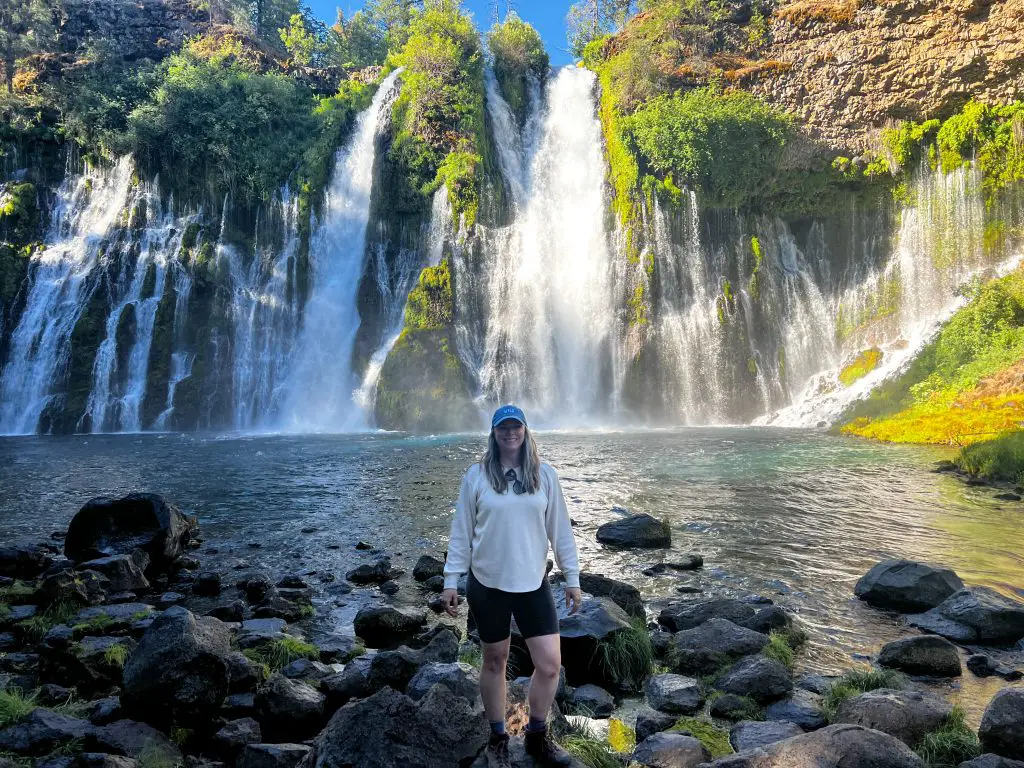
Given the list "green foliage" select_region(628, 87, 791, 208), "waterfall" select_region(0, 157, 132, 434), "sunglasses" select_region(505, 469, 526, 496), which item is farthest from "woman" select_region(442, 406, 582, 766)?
"waterfall" select_region(0, 157, 132, 434)

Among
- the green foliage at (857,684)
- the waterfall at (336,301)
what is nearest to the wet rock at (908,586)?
the green foliage at (857,684)

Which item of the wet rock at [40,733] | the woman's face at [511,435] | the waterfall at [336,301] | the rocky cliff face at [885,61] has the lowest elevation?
the wet rock at [40,733]

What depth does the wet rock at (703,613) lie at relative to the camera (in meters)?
6.94

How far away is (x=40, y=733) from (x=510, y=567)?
3.03 meters

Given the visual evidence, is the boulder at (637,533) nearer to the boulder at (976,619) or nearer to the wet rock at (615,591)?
the wet rock at (615,591)

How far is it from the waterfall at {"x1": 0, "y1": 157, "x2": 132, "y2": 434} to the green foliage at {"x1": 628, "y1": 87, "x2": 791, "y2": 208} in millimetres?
28644

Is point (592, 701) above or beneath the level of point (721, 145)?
beneath

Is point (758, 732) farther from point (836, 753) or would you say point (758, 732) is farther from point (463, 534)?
point (463, 534)

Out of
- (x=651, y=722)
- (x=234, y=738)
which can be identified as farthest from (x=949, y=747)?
(x=234, y=738)

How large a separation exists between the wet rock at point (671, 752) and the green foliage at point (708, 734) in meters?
0.14

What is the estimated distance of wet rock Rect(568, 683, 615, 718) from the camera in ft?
17.3

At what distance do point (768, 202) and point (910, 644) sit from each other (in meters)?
32.7

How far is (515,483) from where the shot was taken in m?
4.23

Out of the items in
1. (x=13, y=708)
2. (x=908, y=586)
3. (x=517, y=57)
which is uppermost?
(x=517, y=57)
